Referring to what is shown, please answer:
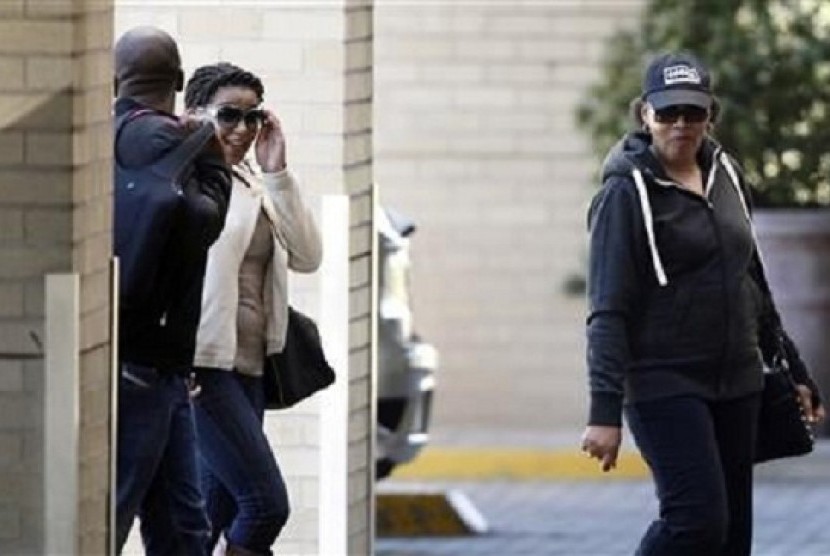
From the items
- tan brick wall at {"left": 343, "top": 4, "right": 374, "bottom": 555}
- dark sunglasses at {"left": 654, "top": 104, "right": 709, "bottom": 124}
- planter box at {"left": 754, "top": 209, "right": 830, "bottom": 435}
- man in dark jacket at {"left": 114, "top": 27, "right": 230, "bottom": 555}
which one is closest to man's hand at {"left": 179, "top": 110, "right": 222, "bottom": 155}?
man in dark jacket at {"left": 114, "top": 27, "right": 230, "bottom": 555}

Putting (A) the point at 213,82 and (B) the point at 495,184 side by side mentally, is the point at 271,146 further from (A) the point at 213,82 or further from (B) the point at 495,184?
(B) the point at 495,184

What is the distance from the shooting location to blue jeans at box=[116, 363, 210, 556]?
823cm

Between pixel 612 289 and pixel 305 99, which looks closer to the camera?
pixel 612 289

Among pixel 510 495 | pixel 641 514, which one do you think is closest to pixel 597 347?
pixel 641 514

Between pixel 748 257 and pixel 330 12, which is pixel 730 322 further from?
pixel 330 12

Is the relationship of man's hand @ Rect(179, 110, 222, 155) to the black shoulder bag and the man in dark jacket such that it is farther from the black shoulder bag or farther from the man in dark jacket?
the black shoulder bag

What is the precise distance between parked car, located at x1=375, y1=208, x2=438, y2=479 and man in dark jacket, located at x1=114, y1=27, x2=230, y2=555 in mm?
4669

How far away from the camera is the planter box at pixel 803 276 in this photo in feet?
54.2

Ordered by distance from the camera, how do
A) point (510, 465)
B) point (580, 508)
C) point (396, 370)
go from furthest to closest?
point (510, 465) < point (580, 508) < point (396, 370)

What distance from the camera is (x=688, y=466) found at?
878 centimetres

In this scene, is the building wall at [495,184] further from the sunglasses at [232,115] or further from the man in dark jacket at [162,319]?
the man in dark jacket at [162,319]

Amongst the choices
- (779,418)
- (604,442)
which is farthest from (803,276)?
(604,442)

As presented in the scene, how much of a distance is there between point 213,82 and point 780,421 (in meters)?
1.77

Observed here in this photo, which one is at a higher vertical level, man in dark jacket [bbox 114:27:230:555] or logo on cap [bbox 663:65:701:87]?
logo on cap [bbox 663:65:701:87]
